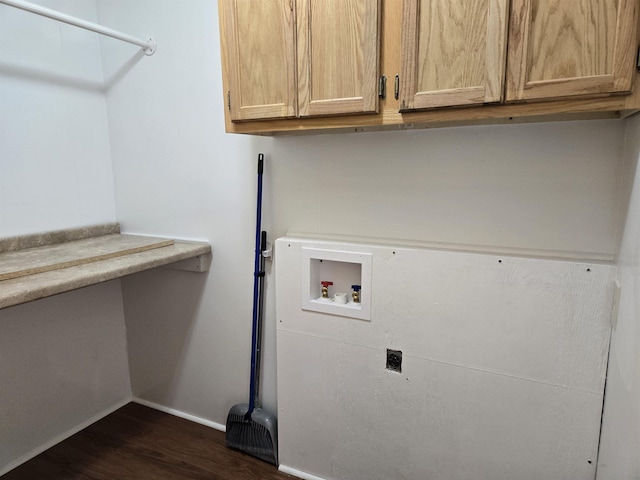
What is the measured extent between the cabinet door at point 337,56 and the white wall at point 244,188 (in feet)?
1.04

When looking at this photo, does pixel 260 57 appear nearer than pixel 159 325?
Yes

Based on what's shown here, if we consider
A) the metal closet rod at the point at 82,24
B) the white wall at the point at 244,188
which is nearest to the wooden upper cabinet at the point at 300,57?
the white wall at the point at 244,188

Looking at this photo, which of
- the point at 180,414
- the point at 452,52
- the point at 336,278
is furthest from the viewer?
the point at 180,414

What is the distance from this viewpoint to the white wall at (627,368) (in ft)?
3.08

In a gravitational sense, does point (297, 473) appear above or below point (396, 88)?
below

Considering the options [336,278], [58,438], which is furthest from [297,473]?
[58,438]

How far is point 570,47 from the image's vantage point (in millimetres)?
986

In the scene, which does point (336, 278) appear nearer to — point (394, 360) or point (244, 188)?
point (394, 360)

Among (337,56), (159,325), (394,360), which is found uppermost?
(337,56)

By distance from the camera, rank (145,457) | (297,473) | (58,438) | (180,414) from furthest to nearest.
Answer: (180,414) → (58,438) → (145,457) → (297,473)

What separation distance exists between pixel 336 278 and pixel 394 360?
16.2 inches

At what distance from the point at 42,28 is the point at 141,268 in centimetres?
135

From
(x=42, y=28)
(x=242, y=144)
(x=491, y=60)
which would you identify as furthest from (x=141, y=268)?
(x=491, y=60)

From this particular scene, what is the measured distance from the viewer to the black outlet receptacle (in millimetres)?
1529
